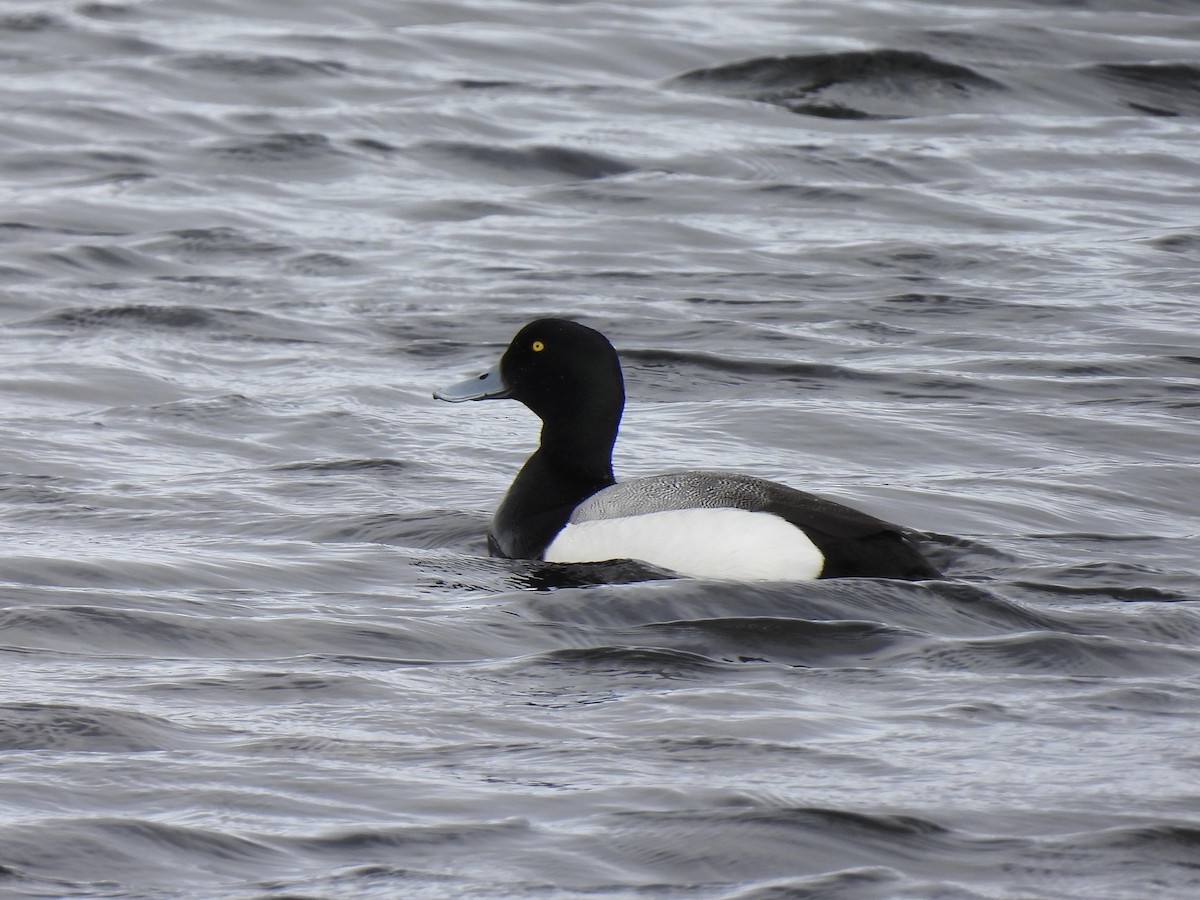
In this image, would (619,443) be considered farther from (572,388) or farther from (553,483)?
(553,483)

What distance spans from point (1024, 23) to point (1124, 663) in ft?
45.3

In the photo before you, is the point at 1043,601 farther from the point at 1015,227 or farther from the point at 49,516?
the point at 1015,227

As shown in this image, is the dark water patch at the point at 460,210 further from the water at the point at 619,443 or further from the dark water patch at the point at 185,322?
the dark water patch at the point at 185,322

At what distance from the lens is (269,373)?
10.4 metres

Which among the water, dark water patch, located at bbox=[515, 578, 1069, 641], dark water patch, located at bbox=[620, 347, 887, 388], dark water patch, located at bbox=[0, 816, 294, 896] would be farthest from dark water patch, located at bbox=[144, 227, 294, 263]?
dark water patch, located at bbox=[0, 816, 294, 896]

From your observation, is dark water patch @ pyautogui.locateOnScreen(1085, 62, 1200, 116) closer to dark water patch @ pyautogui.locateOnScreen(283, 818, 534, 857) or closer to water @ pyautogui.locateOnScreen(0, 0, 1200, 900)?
water @ pyautogui.locateOnScreen(0, 0, 1200, 900)

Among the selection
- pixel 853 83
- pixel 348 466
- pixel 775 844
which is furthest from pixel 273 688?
pixel 853 83

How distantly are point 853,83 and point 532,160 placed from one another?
10.7ft

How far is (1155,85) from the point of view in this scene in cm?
1719

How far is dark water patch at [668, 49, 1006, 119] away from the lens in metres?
16.9

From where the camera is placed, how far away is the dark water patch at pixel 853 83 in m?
16.9

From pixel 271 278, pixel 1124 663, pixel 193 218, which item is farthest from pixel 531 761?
pixel 193 218

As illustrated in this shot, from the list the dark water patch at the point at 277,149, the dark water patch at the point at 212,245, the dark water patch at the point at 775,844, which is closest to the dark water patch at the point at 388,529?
the dark water patch at the point at 775,844

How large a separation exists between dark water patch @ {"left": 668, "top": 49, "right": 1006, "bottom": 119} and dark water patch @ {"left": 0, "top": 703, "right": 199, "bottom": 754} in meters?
12.1
